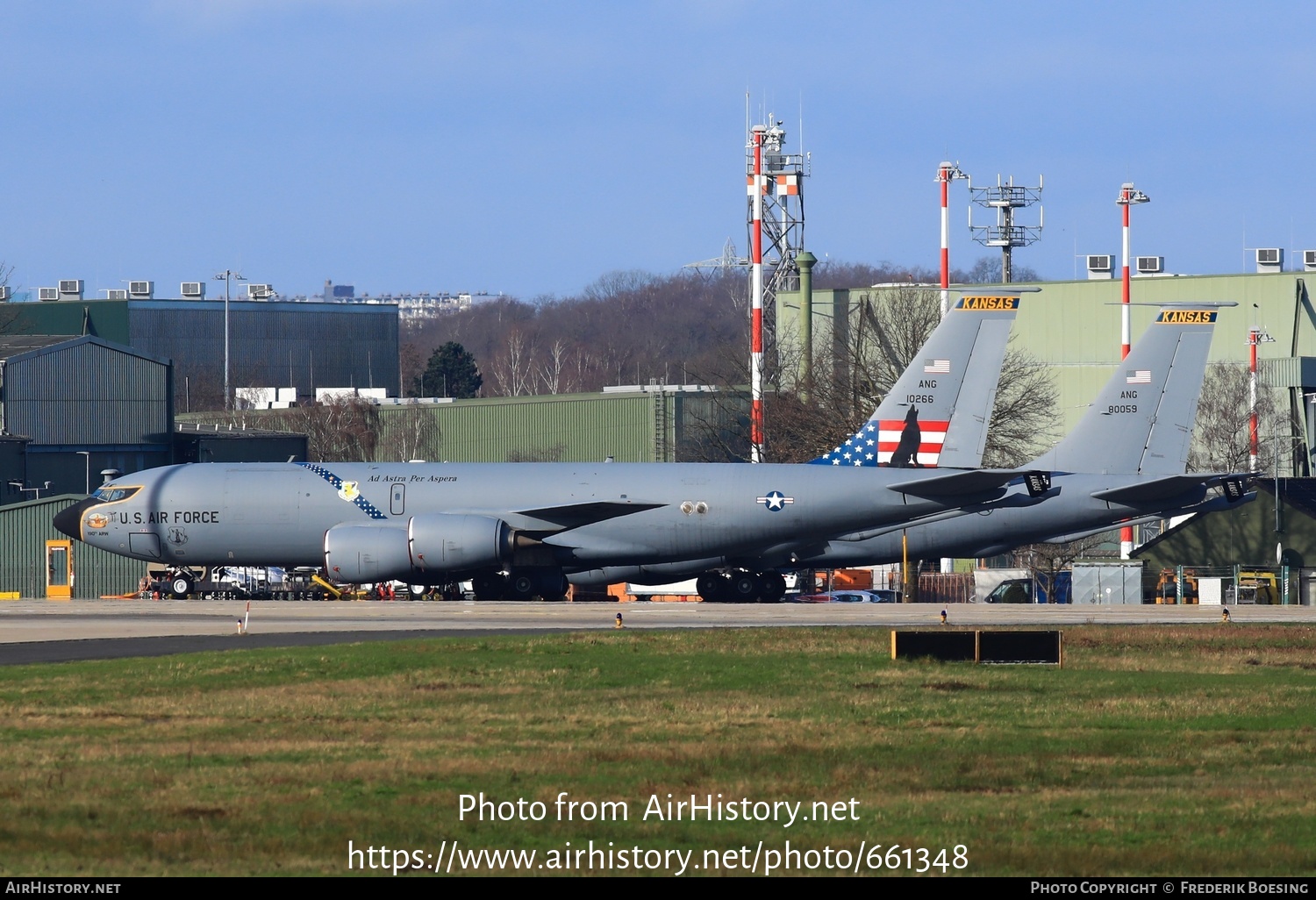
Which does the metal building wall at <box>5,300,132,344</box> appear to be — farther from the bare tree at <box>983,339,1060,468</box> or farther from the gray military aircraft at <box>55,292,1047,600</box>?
the gray military aircraft at <box>55,292,1047,600</box>

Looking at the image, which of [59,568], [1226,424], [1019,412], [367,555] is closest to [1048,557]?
[1019,412]

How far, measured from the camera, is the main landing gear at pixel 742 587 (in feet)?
178

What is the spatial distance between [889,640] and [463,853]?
62.6 ft

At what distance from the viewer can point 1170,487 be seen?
4716 cm

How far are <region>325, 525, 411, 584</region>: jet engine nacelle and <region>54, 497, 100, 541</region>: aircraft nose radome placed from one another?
30.2 feet

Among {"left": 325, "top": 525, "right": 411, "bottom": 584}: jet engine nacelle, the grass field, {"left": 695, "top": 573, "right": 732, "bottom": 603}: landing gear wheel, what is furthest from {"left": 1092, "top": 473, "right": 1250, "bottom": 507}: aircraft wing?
{"left": 325, "top": 525, "right": 411, "bottom": 584}: jet engine nacelle

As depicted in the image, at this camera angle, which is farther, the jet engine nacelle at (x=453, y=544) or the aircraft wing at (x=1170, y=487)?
the jet engine nacelle at (x=453, y=544)

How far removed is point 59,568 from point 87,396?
17.8 metres

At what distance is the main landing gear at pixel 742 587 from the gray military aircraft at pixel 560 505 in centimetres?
220

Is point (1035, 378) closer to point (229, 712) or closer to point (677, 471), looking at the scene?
point (677, 471)

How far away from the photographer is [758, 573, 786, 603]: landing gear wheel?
54375mm

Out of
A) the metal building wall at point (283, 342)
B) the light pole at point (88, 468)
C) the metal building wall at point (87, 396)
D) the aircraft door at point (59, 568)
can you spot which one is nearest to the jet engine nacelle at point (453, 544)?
the aircraft door at point (59, 568)

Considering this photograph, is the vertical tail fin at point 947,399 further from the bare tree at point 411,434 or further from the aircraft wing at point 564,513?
the bare tree at point 411,434
